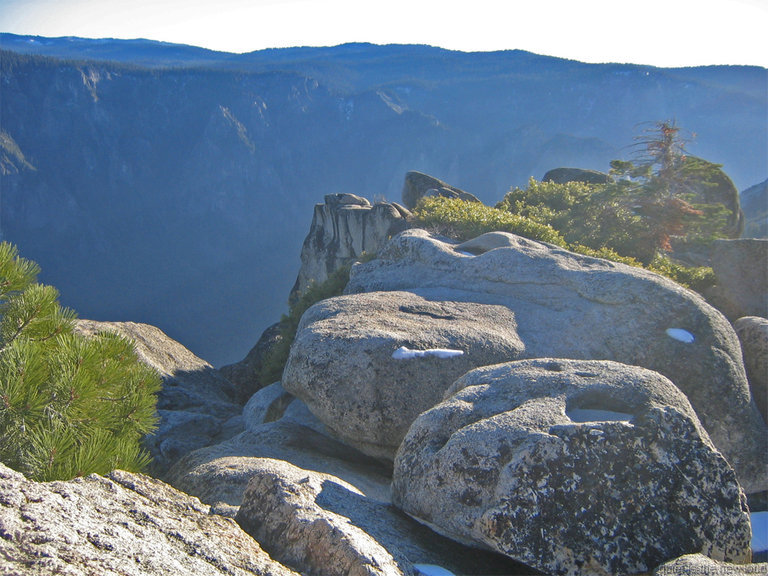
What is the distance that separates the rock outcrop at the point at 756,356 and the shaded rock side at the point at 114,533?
7028mm

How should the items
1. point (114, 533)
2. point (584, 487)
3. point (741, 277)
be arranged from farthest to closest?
point (741, 277), point (584, 487), point (114, 533)

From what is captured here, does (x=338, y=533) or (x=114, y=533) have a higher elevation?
(x=114, y=533)

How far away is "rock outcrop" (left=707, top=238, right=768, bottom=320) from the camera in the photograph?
38.1ft

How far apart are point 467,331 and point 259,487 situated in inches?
160

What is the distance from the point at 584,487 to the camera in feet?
15.2

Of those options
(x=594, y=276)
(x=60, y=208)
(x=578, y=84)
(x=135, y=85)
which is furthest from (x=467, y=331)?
(x=578, y=84)

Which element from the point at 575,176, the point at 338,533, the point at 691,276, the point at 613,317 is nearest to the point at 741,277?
the point at 691,276

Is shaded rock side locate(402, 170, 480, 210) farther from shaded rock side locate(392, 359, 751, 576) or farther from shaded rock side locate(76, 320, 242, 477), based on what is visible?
shaded rock side locate(392, 359, 751, 576)

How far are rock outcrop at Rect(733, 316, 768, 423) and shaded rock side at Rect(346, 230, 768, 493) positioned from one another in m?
0.53

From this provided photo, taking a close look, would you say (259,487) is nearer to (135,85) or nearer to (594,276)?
(594,276)

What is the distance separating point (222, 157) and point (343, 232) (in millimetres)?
170040

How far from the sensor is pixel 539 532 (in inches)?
178

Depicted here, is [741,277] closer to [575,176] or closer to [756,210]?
[575,176]

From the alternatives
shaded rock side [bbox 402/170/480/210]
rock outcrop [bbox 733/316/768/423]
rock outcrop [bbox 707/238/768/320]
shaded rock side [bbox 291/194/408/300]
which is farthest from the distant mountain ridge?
rock outcrop [bbox 733/316/768/423]
